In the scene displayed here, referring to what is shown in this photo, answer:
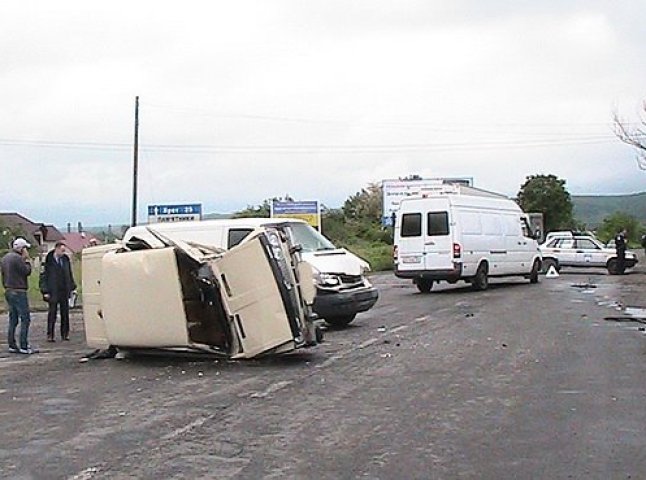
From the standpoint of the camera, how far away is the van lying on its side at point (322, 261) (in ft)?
57.1

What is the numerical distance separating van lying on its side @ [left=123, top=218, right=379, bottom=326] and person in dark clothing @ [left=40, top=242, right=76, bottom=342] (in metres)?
1.25

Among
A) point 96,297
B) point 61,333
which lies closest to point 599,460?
point 96,297

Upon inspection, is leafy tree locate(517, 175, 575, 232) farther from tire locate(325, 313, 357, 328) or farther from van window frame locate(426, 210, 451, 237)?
tire locate(325, 313, 357, 328)

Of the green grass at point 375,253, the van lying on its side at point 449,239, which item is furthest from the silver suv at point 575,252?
the van lying on its side at point 449,239

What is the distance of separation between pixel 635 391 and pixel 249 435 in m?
4.39

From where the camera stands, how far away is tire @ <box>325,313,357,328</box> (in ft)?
60.1

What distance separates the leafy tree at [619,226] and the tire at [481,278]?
57.6 meters

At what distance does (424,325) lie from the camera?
18797 millimetres

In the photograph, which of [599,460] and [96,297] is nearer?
[599,460]

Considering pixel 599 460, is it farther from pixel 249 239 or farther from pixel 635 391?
pixel 249 239

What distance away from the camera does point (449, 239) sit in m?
27.2

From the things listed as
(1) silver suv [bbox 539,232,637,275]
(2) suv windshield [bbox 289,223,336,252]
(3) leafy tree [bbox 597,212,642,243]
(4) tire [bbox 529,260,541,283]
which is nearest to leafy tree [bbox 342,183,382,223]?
(3) leafy tree [bbox 597,212,642,243]

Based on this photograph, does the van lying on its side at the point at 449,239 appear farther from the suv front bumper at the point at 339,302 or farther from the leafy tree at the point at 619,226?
the leafy tree at the point at 619,226

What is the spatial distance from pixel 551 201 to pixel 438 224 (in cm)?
6219
